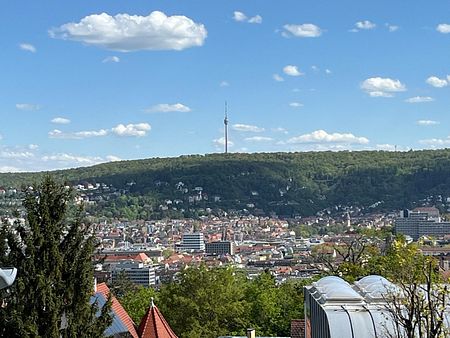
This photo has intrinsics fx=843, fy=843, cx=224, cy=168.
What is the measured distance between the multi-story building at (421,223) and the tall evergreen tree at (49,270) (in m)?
168

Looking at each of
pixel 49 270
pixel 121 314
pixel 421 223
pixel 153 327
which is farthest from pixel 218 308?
pixel 421 223

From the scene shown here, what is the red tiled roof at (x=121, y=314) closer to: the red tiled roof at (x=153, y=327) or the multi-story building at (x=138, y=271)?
the red tiled roof at (x=153, y=327)

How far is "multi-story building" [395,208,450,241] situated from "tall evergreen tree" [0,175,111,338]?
552 ft

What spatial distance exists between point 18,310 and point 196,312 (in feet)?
58.3

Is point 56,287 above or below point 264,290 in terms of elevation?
above

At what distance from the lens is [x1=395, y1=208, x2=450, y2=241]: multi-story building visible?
180375 millimetres

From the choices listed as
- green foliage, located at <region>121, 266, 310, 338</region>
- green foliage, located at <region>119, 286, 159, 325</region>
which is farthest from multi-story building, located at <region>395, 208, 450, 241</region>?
green foliage, located at <region>121, 266, 310, 338</region>

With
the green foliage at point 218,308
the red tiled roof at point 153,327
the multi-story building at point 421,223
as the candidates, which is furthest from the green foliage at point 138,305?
the multi-story building at point 421,223

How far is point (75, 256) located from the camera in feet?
39.5

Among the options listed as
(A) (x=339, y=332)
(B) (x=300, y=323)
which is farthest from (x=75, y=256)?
(B) (x=300, y=323)

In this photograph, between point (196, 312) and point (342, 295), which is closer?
point (342, 295)

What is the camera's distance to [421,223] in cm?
18150

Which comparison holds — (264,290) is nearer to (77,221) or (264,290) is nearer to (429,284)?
(77,221)

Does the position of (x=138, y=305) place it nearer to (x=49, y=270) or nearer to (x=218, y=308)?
(x=218, y=308)
